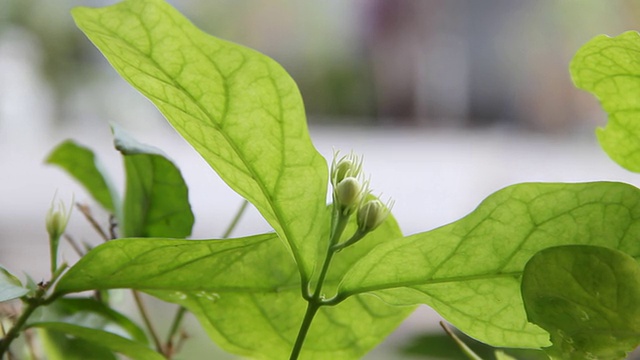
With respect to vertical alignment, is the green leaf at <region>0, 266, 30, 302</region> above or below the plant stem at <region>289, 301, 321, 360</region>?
above

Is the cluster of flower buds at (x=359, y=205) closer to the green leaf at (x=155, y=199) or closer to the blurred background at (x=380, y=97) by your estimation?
the green leaf at (x=155, y=199)

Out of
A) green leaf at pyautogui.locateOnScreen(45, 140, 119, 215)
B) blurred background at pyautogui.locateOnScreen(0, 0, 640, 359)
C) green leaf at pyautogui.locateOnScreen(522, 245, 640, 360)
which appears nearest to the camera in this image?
green leaf at pyautogui.locateOnScreen(522, 245, 640, 360)

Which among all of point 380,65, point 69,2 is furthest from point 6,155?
point 380,65

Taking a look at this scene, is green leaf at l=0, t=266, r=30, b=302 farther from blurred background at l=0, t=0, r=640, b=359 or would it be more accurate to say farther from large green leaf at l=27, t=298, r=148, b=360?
blurred background at l=0, t=0, r=640, b=359

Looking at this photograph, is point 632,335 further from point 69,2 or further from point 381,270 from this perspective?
point 69,2

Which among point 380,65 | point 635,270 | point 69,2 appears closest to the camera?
point 635,270

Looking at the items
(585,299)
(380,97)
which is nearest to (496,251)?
(585,299)

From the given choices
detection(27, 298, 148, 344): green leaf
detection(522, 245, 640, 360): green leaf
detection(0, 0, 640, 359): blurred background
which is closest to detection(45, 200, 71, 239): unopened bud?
detection(27, 298, 148, 344): green leaf
